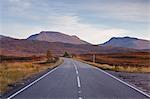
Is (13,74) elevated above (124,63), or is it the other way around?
(124,63)

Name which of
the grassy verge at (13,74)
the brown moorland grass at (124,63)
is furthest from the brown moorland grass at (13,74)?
the brown moorland grass at (124,63)

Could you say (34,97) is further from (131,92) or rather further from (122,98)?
(131,92)

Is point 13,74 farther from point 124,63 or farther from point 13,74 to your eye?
point 124,63

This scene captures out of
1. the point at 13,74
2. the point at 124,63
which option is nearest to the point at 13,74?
the point at 13,74

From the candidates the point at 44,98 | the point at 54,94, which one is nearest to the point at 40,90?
the point at 54,94

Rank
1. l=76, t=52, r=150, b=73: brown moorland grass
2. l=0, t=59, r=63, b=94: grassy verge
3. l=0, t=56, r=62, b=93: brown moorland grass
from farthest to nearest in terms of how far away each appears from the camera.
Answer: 1. l=76, t=52, r=150, b=73: brown moorland grass
2. l=0, t=56, r=62, b=93: brown moorland grass
3. l=0, t=59, r=63, b=94: grassy verge

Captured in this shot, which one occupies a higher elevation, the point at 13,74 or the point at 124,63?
the point at 124,63

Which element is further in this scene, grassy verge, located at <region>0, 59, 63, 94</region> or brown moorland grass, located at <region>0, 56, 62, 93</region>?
brown moorland grass, located at <region>0, 56, 62, 93</region>

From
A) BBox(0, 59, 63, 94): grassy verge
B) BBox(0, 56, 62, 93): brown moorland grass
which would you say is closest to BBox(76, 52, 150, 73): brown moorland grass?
BBox(0, 56, 62, 93): brown moorland grass

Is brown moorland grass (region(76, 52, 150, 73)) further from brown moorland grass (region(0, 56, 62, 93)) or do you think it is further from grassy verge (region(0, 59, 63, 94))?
grassy verge (region(0, 59, 63, 94))

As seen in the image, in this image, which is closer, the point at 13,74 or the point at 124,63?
the point at 13,74

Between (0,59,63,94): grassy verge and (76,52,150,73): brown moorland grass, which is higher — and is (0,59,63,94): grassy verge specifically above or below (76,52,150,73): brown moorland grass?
below

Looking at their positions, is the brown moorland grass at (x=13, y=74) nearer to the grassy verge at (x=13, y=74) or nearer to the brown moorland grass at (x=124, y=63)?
the grassy verge at (x=13, y=74)

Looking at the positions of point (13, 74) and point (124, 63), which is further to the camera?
point (124, 63)
